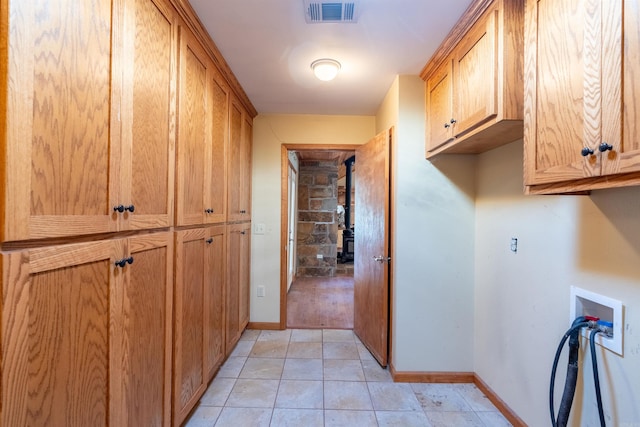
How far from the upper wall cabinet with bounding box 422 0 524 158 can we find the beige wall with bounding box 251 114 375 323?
1100mm

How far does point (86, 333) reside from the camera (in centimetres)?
90

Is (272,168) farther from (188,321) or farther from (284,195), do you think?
(188,321)

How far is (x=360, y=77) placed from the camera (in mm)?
2232

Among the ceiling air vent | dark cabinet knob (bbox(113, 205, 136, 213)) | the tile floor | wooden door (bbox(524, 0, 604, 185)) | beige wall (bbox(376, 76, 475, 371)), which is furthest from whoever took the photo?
beige wall (bbox(376, 76, 475, 371))

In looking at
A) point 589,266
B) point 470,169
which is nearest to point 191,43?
point 470,169

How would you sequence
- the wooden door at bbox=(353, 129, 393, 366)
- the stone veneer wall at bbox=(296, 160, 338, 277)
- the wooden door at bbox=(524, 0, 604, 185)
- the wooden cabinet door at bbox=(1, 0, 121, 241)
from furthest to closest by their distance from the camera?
the stone veneer wall at bbox=(296, 160, 338, 277)
the wooden door at bbox=(353, 129, 393, 366)
the wooden door at bbox=(524, 0, 604, 185)
the wooden cabinet door at bbox=(1, 0, 121, 241)

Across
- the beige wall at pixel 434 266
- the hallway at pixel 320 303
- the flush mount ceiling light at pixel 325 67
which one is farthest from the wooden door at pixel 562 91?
the hallway at pixel 320 303

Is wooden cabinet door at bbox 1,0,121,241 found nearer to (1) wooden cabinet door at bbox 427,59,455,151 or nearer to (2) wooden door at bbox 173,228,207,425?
(2) wooden door at bbox 173,228,207,425

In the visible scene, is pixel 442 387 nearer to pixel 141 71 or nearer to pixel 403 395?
pixel 403 395

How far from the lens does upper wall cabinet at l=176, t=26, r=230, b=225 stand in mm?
1509

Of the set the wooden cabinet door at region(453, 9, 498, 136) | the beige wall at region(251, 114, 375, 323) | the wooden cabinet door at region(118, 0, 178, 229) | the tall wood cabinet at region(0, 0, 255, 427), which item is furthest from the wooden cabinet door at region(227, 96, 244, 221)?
the wooden cabinet door at region(453, 9, 498, 136)

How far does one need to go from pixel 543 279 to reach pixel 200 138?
2.07 metres

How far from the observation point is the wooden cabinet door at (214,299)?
1885 mm

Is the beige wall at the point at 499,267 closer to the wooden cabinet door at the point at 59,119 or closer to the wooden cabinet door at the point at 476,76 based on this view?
the wooden cabinet door at the point at 476,76
